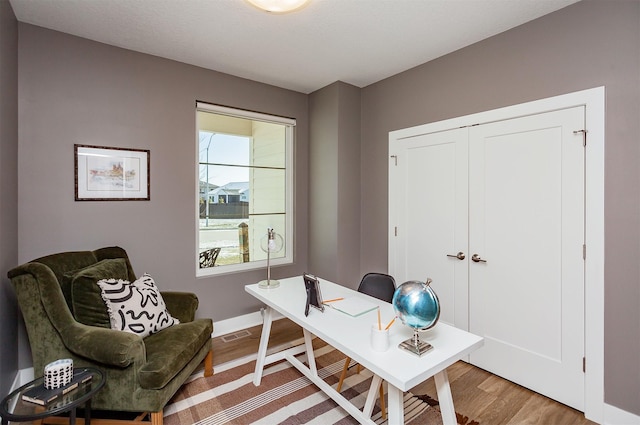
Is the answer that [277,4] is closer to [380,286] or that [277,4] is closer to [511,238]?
[380,286]

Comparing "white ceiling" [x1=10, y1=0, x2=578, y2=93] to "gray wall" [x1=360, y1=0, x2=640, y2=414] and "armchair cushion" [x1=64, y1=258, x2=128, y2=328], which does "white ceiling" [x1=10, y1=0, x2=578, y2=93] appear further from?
"armchair cushion" [x1=64, y1=258, x2=128, y2=328]

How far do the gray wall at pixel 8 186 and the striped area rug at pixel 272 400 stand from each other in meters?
1.13

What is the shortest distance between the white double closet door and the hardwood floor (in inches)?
3.0

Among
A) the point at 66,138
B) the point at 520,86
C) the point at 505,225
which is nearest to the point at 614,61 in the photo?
the point at 520,86

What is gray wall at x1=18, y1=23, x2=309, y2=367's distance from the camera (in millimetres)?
2486

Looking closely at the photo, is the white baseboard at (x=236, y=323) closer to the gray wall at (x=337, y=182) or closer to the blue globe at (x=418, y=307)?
the gray wall at (x=337, y=182)

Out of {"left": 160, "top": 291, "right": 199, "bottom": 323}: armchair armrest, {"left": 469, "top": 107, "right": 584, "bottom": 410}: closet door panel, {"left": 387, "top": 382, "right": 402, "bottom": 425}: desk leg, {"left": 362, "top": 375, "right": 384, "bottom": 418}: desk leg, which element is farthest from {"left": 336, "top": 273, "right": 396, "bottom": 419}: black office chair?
{"left": 160, "top": 291, "right": 199, "bottom": 323}: armchair armrest

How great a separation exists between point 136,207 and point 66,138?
75 cm

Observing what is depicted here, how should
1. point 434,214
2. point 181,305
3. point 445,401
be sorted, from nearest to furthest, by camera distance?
point 445,401
point 181,305
point 434,214

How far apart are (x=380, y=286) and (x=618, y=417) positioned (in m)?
1.63

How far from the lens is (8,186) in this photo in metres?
2.16

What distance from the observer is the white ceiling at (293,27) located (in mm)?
2213

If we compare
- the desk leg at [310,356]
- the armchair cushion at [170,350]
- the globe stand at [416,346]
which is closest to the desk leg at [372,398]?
the globe stand at [416,346]

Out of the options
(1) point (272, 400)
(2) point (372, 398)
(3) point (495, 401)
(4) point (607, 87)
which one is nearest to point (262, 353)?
(1) point (272, 400)
